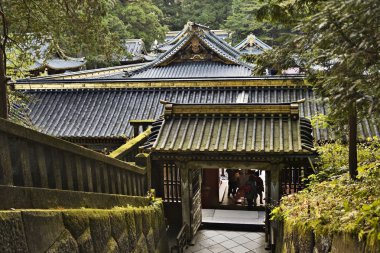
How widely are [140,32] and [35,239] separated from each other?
4221 centimetres

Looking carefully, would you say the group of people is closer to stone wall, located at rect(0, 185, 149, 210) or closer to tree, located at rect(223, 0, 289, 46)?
stone wall, located at rect(0, 185, 149, 210)

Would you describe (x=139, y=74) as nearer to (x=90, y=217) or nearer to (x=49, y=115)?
(x=49, y=115)

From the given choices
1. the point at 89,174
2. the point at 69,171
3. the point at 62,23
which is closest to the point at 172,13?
the point at 62,23

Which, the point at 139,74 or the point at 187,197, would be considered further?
the point at 139,74

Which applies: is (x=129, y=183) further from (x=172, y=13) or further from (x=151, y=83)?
(x=172, y=13)

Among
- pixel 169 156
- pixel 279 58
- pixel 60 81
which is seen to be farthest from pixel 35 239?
pixel 60 81

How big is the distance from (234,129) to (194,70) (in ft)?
36.7

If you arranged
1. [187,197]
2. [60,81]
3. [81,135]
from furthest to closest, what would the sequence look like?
1. [60,81]
2. [81,135]
3. [187,197]

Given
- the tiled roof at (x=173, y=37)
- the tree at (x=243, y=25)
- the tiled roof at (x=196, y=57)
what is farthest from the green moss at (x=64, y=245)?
the tree at (x=243, y=25)

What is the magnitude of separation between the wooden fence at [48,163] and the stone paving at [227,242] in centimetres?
519

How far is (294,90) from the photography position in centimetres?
1309

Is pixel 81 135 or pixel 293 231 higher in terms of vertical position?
pixel 81 135

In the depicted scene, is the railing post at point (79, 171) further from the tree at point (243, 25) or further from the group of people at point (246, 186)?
the tree at point (243, 25)

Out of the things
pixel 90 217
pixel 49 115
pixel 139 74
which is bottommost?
pixel 90 217
